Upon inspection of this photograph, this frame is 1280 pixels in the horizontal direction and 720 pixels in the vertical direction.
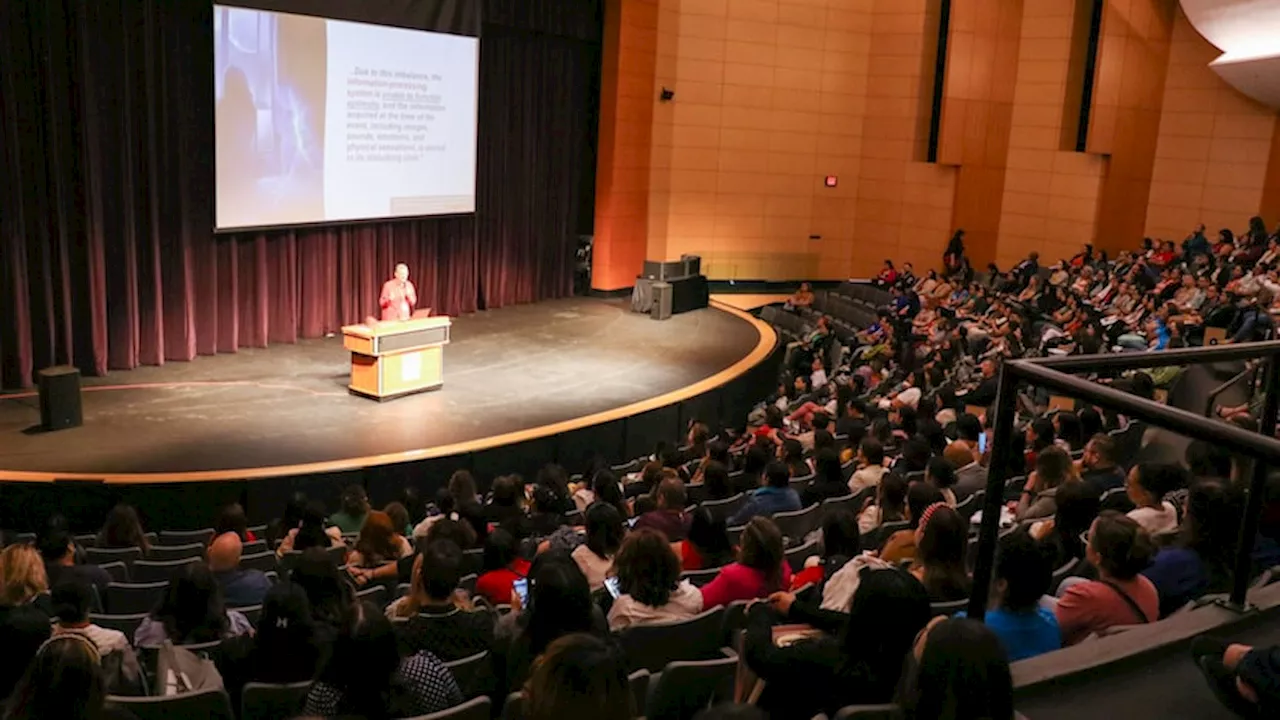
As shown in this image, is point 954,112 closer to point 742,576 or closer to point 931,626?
point 742,576

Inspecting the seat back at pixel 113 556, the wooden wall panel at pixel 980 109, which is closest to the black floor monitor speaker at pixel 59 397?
the seat back at pixel 113 556

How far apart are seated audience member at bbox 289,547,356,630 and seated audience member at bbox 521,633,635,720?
5.48 ft

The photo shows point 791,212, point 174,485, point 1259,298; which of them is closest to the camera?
point 174,485

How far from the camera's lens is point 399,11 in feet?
42.5

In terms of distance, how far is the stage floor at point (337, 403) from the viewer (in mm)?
8422

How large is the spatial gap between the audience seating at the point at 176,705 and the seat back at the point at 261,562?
2448 mm

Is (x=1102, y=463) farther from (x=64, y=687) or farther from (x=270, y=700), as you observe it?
(x=64, y=687)

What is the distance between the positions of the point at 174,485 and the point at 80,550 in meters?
2.10

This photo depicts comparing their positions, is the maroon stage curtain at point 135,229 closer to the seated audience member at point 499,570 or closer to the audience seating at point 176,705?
the seated audience member at point 499,570

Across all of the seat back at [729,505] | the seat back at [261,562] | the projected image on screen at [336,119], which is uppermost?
the projected image on screen at [336,119]

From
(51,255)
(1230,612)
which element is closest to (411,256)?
(51,255)

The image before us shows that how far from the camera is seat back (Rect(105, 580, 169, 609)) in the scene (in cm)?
493

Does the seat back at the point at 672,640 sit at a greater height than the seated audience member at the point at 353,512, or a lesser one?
greater

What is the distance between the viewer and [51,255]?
10.5 meters
